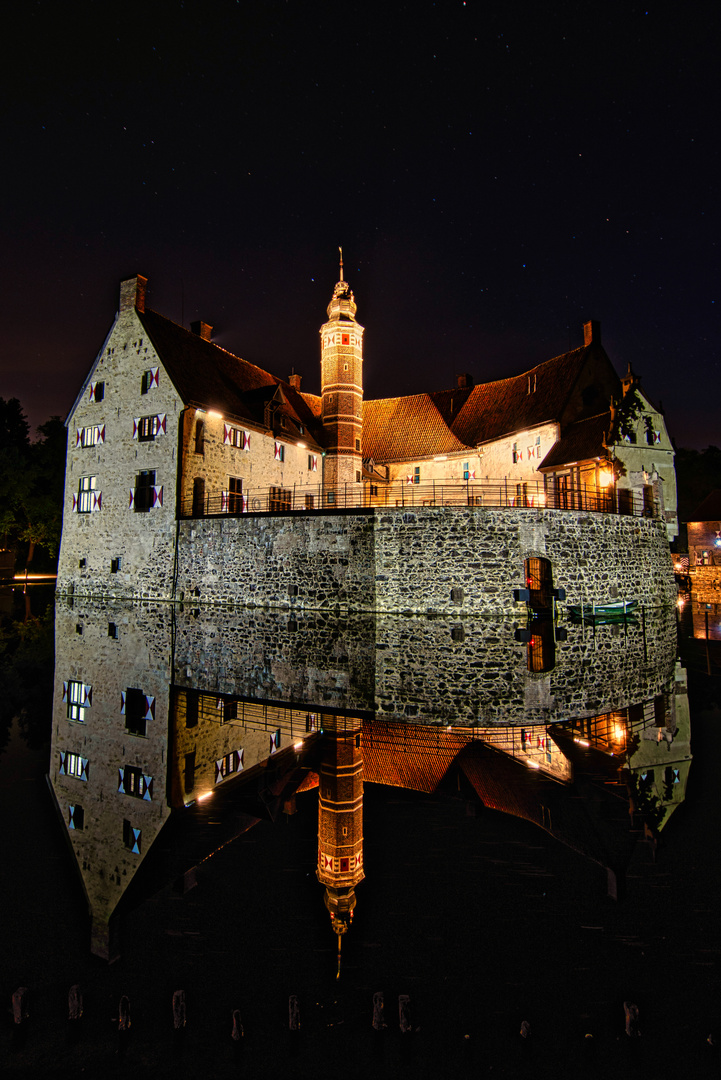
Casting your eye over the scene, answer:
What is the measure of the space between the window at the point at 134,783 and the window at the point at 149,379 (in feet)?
64.3

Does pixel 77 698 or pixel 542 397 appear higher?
pixel 542 397

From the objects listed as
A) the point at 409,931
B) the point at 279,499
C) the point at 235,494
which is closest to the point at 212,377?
the point at 235,494

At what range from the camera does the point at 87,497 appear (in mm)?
24703

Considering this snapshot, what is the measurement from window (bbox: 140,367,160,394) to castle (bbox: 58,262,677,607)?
7 centimetres

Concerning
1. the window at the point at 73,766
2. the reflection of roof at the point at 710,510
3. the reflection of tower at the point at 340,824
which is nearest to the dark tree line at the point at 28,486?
the window at the point at 73,766

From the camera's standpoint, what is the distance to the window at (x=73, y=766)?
6.62 m

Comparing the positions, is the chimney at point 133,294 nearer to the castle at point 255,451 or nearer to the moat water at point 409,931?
the castle at point 255,451

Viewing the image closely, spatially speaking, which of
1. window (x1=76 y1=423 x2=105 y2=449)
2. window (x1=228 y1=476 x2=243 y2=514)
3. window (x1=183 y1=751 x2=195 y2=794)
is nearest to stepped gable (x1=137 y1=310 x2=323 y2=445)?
window (x1=228 y1=476 x2=243 y2=514)

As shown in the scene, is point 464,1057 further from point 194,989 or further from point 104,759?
point 104,759

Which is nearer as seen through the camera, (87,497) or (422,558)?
(422,558)

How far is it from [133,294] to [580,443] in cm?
2102

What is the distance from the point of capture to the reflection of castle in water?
5.01m

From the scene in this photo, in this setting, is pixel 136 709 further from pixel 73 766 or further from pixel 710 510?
pixel 710 510

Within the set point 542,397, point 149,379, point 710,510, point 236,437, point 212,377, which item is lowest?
point 710,510
